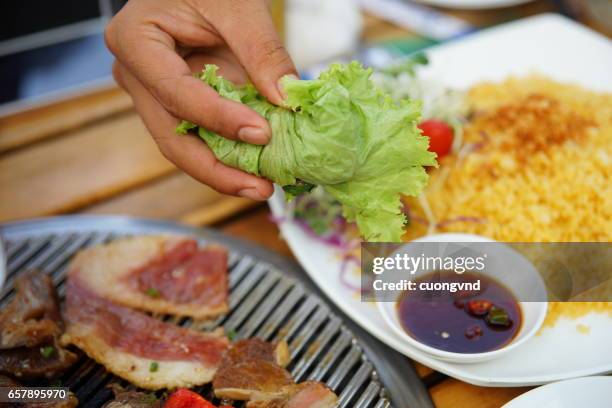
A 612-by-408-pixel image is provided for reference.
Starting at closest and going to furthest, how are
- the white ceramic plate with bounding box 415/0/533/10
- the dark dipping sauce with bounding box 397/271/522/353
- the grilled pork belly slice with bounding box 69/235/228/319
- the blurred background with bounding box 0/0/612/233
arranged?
the dark dipping sauce with bounding box 397/271/522/353, the grilled pork belly slice with bounding box 69/235/228/319, the blurred background with bounding box 0/0/612/233, the white ceramic plate with bounding box 415/0/533/10

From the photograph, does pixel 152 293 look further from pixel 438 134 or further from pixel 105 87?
pixel 105 87

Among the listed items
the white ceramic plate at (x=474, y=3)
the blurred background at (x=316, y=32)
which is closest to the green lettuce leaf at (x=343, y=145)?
the blurred background at (x=316, y=32)

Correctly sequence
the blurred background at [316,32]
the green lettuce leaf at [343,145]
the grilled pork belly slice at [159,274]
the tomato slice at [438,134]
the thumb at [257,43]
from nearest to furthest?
the green lettuce leaf at [343,145] < the thumb at [257,43] < the grilled pork belly slice at [159,274] < the tomato slice at [438,134] < the blurred background at [316,32]

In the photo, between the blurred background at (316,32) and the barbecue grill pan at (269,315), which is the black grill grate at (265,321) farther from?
the blurred background at (316,32)

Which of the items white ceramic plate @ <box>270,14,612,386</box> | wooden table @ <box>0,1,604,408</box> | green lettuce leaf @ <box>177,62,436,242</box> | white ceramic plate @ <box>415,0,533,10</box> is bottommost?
wooden table @ <box>0,1,604,408</box>

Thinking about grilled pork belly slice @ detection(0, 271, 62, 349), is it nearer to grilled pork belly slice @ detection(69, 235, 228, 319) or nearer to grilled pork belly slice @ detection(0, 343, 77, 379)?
grilled pork belly slice @ detection(0, 343, 77, 379)

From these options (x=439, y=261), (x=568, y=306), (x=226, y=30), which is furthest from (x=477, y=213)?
(x=226, y=30)

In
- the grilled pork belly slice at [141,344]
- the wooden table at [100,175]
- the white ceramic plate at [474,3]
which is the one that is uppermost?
the white ceramic plate at [474,3]

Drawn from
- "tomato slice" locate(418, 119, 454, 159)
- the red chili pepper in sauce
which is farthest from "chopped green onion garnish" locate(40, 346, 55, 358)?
"tomato slice" locate(418, 119, 454, 159)
